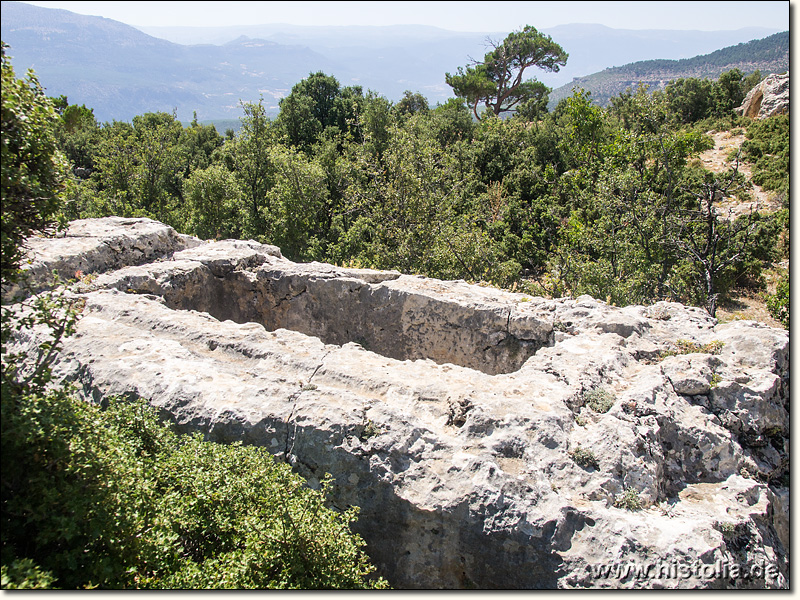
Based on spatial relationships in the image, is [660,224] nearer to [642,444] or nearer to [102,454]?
[642,444]

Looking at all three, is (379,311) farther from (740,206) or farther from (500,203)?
(740,206)

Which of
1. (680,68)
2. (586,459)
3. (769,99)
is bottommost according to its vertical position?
(586,459)

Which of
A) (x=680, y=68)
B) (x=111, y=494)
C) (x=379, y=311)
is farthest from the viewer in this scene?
Result: (x=680, y=68)

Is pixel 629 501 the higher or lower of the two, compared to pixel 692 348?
lower

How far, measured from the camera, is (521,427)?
22.3 feet

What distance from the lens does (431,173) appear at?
20.3 meters

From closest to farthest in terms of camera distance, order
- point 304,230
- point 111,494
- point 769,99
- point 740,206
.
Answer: point 111,494, point 304,230, point 740,206, point 769,99

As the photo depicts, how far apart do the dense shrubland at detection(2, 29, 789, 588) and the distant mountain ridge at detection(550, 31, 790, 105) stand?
166ft

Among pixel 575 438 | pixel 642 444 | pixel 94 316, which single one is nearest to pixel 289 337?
pixel 94 316

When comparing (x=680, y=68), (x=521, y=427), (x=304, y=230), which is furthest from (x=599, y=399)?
(x=680, y=68)

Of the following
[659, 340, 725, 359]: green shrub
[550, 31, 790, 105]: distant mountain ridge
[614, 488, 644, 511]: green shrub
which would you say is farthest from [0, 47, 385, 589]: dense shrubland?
[550, 31, 790, 105]: distant mountain ridge

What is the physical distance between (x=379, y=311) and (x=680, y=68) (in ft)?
487

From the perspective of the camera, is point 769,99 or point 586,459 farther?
point 769,99

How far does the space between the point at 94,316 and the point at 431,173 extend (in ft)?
46.2
